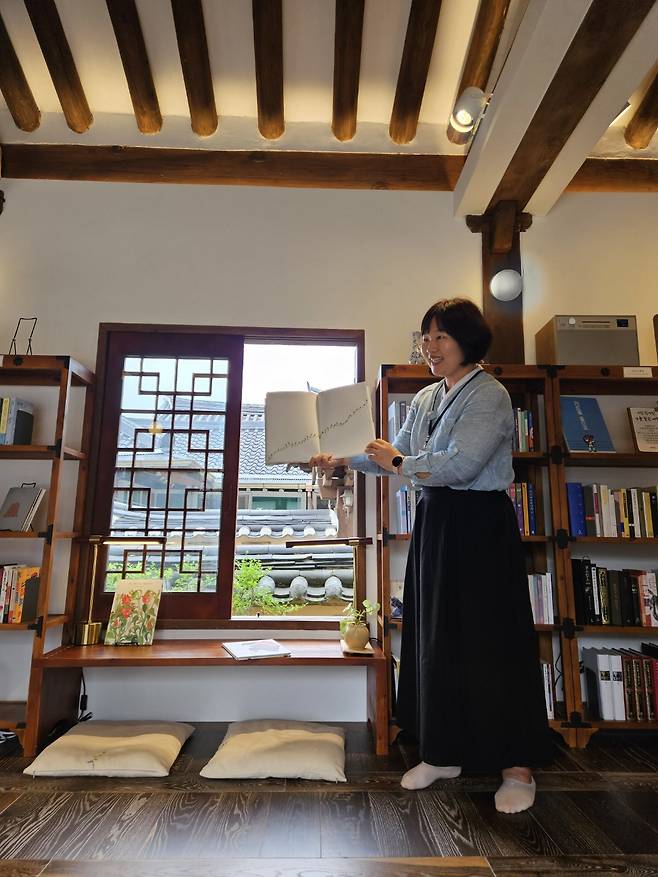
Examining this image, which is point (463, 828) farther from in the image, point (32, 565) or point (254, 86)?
point (254, 86)

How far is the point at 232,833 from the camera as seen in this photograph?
1.64 m

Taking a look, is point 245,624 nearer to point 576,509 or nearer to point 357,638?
point 357,638

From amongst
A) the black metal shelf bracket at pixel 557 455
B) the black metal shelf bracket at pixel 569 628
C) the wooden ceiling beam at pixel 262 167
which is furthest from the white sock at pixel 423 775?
the wooden ceiling beam at pixel 262 167

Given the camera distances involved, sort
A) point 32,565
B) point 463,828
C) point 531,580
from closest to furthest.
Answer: point 463,828
point 531,580
point 32,565

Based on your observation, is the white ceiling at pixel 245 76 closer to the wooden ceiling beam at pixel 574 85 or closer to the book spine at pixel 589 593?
the wooden ceiling beam at pixel 574 85

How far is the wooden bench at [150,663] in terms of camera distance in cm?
228

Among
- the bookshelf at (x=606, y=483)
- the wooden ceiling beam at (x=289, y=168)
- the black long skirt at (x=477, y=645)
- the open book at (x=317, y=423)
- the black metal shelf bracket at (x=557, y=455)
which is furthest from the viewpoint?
the wooden ceiling beam at (x=289, y=168)

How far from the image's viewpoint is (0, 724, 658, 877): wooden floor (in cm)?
148

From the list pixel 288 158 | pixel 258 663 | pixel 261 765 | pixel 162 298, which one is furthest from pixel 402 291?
pixel 261 765

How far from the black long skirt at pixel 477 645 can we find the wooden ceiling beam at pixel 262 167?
6.94 feet

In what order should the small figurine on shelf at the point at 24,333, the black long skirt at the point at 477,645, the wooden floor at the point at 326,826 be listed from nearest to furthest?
the wooden floor at the point at 326,826 < the black long skirt at the point at 477,645 < the small figurine on shelf at the point at 24,333

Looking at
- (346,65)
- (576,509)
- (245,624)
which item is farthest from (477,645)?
(346,65)

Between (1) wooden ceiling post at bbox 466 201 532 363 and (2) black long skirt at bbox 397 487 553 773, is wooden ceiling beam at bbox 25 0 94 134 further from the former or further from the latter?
(2) black long skirt at bbox 397 487 553 773

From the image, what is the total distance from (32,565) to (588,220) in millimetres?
3568
